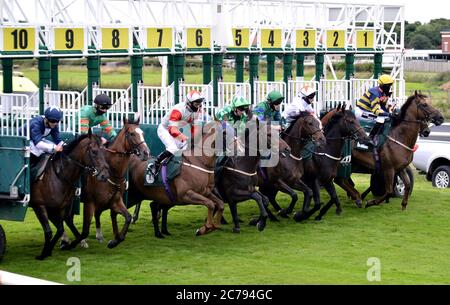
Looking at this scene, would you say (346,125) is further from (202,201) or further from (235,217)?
(202,201)

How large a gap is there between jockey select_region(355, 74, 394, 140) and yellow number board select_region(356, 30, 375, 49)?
508cm

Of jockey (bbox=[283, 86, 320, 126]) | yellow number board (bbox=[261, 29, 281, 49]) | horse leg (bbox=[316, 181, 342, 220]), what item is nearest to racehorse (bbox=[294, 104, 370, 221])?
horse leg (bbox=[316, 181, 342, 220])

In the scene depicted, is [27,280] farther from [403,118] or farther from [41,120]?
[403,118]

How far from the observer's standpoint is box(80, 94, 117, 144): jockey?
495 inches

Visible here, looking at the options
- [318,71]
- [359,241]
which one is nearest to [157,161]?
[359,241]

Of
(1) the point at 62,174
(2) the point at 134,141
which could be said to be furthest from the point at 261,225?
(1) the point at 62,174

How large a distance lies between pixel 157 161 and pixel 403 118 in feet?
16.0

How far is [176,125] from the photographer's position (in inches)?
508

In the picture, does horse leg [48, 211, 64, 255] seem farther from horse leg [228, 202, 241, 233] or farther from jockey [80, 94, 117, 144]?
horse leg [228, 202, 241, 233]

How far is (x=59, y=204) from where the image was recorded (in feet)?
38.7

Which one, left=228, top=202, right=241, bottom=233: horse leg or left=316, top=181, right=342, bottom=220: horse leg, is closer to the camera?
left=228, top=202, right=241, bottom=233: horse leg

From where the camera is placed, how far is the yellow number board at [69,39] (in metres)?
14.8

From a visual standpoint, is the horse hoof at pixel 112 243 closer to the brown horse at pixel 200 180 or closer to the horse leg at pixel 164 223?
the brown horse at pixel 200 180

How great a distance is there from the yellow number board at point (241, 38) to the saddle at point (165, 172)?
19.8 ft
